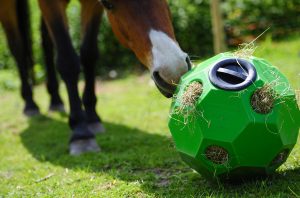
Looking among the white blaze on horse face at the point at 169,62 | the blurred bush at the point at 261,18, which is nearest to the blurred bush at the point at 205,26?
the blurred bush at the point at 261,18

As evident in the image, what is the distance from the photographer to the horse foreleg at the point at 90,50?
5250 millimetres

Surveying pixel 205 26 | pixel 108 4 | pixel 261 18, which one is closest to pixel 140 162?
pixel 108 4

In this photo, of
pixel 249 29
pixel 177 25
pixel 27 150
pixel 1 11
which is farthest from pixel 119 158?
pixel 249 29

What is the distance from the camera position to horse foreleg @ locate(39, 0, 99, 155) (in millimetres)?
4547

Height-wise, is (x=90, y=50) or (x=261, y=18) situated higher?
(x=90, y=50)

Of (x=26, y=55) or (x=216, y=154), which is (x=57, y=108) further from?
(x=216, y=154)

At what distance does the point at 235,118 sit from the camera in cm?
269

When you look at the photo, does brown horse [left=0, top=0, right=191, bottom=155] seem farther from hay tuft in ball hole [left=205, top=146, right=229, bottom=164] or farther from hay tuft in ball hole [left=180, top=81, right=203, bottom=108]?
hay tuft in ball hole [left=205, top=146, right=229, bottom=164]

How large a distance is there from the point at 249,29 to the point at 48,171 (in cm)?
713

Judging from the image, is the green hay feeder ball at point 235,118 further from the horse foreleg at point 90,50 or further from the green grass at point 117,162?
the horse foreleg at point 90,50

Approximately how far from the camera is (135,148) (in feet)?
15.0

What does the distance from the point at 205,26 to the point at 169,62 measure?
283 inches

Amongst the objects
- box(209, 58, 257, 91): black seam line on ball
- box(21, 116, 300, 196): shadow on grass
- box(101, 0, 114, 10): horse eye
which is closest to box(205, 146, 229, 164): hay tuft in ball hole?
box(21, 116, 300, 196): shadow on grass

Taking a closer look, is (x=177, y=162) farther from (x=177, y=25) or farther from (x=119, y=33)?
(x=177, y=25)
